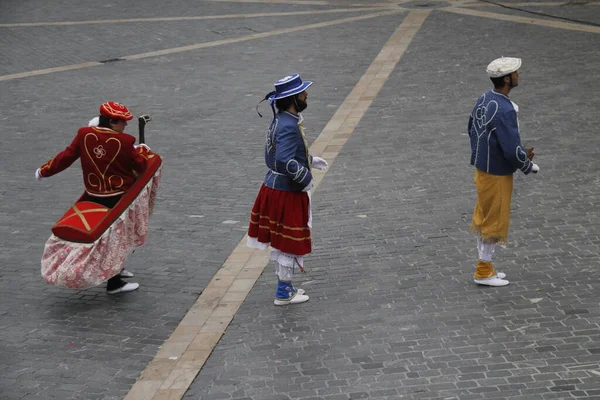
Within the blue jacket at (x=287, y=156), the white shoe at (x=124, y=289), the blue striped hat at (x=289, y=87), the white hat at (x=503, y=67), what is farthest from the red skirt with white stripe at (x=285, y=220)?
the white hat at (x=503, y=67)

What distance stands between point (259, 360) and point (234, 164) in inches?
199

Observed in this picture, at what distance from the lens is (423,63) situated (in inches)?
674

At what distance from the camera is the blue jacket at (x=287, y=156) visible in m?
7.90

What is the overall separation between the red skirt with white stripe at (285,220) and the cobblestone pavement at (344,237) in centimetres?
50

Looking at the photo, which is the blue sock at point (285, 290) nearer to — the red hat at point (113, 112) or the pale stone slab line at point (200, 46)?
the red hat at point (113, 112)

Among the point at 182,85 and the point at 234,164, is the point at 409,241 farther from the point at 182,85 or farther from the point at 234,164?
the point at 182,85

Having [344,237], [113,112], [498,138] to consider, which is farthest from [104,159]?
[498,138]

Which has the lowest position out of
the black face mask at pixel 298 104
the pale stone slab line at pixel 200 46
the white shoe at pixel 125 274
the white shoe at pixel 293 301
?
the pale stone slab line at pixel 200 46

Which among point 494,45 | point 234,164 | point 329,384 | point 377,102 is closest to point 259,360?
point 329,384

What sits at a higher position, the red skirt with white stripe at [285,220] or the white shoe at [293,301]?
the red skirt with white stripe at [285,220]

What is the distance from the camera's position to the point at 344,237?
9.59m

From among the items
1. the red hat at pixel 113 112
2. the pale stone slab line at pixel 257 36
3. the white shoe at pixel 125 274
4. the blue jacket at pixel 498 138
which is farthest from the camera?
the pale stone slab line at pixel 257 36

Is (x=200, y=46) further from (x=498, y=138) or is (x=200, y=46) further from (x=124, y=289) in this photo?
(x=498, y=138)

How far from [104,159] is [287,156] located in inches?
59.8
